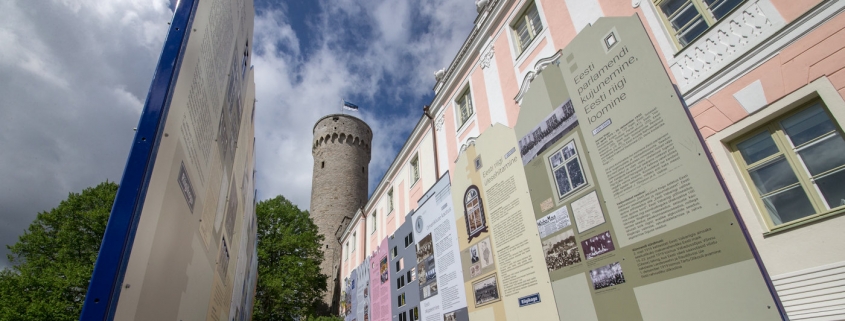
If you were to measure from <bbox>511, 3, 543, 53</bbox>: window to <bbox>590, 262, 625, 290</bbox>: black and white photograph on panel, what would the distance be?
196 inches

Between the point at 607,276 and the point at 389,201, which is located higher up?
the point at 389,201

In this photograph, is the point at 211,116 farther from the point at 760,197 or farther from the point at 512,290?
the point at 512,290

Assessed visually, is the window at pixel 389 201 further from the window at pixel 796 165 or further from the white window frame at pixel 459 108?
the window at pixel 796 165

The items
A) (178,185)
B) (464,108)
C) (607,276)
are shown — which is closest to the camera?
(178,185)

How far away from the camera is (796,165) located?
4137 mm

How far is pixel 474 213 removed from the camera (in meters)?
9.59

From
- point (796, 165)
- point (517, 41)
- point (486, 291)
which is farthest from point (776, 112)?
point (486, 291)

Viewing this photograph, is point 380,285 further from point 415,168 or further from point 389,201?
point 415,168

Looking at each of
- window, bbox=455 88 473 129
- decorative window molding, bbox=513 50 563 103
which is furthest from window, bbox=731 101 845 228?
window, bbox=455 88 473 129

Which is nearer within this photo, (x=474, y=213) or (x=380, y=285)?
(x=474, y=213)

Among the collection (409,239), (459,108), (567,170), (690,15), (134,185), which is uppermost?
(459,108)

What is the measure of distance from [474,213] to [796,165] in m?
6.18

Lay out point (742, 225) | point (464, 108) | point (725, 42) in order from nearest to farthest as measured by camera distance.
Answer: point (742, 225)
point (725, 42)
point (464, 108)

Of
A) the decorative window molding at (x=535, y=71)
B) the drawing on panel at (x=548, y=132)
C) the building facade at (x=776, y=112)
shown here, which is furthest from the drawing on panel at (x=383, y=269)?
the building facade at (x=776, y=112)
